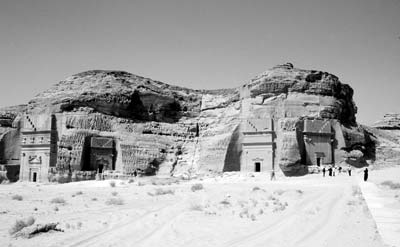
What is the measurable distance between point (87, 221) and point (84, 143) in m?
33.8

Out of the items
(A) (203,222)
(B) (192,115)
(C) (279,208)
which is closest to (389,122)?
(B) (192,115)

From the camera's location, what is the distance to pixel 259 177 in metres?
41.5

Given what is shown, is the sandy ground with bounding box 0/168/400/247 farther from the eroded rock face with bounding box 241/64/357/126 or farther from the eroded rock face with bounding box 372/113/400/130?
the eroded rock face with bounding box 372/113/400/130

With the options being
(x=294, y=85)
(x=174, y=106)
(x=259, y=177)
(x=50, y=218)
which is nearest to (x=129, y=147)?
(x=174, y=106)

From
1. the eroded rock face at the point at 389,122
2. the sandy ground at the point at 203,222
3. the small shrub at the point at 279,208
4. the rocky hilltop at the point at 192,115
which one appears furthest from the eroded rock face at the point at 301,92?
the eroded rock face at the point at 389,122

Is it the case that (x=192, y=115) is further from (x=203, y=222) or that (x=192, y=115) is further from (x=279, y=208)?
(x=203, y=222)

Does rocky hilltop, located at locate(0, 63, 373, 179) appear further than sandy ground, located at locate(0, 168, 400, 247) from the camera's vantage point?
Yes

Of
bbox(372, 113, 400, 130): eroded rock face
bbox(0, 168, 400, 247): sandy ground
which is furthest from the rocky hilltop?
bbox(372, 113, 400, 130): eroded rock face

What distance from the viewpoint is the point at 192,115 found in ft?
192

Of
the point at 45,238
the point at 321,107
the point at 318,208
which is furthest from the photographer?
the point at 321,107

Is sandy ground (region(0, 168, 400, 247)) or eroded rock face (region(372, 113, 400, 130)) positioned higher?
eroded rock face (region(372, 113, 400, 130))

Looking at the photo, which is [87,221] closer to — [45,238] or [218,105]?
[45,238]

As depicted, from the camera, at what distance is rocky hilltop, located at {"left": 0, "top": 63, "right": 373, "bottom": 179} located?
147 ft

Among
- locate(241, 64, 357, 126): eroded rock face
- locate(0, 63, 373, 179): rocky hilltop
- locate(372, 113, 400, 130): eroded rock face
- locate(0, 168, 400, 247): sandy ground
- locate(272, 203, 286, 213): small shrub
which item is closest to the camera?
locate(0, 168, 400, 247): sandy ground
